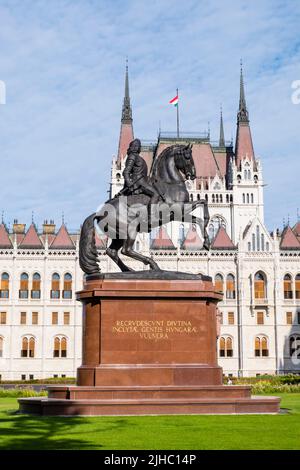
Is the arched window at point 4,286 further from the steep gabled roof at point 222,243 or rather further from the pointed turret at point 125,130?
the pointed turret at point 125,130

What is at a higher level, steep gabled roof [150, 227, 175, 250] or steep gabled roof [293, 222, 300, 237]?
steep gabled roof [293, 222, 300, 237]

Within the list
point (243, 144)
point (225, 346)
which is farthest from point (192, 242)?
point (243, 144)

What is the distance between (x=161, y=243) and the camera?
82.3 meters

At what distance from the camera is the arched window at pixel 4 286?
78938 millimetres

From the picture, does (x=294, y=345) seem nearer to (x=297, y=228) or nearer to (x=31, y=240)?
(x=297, y=228)

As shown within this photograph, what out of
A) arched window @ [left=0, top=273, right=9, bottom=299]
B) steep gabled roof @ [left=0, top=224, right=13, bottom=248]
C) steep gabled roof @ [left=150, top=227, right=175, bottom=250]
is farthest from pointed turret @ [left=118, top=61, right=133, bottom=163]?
arched window @ [left=0, top=273, right=9, bottom=299]

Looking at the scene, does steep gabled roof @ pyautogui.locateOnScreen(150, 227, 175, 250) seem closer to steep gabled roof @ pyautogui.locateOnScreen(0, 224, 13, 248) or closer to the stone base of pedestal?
steep gabled roof @ pyautogui.locateOnScreen(0, 224, 13, 248)

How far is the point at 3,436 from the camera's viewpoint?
14.9m

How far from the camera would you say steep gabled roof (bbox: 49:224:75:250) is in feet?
263

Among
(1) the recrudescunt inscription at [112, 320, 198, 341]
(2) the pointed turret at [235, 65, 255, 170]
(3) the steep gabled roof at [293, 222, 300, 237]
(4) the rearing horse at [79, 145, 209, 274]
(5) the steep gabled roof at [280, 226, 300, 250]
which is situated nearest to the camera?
(1) the recrudescunt inscription at [112, 320, 198, 341]

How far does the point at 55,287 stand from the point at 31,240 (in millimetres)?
6215

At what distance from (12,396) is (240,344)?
45133 millimetres

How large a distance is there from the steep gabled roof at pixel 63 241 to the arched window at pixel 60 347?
10476 millimetres

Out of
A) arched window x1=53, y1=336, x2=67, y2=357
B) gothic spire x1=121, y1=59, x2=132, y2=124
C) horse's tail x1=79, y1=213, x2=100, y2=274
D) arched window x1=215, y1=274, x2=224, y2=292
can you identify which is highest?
gothic spire x1=121, y1=59, x2=132, y2=124
